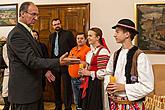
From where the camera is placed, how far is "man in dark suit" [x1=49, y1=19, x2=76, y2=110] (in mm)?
5000

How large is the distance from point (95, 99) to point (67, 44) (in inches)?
65.7

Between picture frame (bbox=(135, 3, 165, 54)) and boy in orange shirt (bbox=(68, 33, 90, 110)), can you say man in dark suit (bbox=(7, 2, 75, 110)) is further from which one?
picture frame (bbox=(135, 3, 165, 54))

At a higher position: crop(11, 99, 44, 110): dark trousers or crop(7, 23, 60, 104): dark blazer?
crop(7, 23, 60, 104): dark blazer

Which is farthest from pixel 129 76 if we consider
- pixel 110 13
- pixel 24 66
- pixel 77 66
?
pixel 110 13

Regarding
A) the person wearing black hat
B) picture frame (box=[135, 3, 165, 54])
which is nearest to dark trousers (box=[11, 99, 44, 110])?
the person wearing black hat

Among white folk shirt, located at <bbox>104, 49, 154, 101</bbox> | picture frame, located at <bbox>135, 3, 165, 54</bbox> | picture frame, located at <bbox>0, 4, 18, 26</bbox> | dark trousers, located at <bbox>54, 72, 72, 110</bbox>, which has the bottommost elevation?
dark trousers, located at <bbox>54, 72, 72, 110</bbox>

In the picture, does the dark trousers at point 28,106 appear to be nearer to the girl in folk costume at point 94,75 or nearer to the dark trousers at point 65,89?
the girl in folk costume at point 94,75

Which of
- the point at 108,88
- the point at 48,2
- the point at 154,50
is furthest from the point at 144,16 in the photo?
the point at 108,88

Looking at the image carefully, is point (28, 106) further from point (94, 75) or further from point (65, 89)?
point (65, 89)

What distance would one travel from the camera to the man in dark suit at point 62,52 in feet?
16.4

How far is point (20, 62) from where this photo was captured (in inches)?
→ 96.5

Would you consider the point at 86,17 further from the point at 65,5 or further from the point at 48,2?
the point at 48,2

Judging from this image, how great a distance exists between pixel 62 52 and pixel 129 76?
2.91 meters

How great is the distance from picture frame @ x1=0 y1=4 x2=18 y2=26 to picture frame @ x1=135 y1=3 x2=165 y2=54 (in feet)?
8.56
